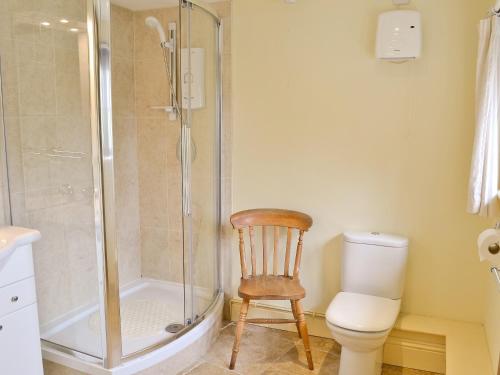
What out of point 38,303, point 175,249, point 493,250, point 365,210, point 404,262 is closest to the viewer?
A: point 493,250

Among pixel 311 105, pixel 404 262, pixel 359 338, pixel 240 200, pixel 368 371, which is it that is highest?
pixel 311 105

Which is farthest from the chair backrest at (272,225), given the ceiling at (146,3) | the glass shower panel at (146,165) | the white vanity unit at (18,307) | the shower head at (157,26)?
the ceiling at (146,3)

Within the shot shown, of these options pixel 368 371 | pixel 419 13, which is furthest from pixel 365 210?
pixel 419 13

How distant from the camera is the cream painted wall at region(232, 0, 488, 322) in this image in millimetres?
2447

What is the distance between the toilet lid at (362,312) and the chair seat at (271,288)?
25 cm

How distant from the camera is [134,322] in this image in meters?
Result: 2.70

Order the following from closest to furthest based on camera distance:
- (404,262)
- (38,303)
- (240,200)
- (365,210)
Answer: (38,303)
(404,262)
(365,210)
(240,200)

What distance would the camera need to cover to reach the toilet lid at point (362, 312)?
2135 millimetres

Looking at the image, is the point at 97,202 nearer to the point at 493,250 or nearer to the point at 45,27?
the point at 45,27

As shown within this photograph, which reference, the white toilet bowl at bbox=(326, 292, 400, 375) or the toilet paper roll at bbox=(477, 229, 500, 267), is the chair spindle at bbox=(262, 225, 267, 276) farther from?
the toilet paper roll at bbox=(477, 229, 500, 267)

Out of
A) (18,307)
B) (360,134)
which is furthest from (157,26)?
(18,307)

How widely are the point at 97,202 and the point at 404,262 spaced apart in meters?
1.76

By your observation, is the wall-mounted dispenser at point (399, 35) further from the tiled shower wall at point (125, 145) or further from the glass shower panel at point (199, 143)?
the tiled shower wall at point (125, 145)

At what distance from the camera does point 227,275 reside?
10.2 feet
